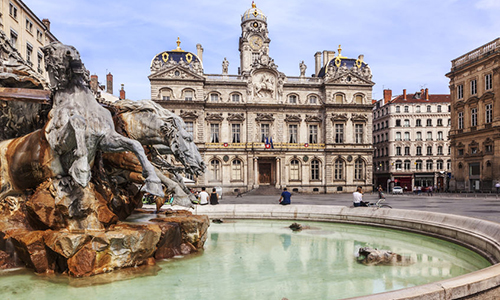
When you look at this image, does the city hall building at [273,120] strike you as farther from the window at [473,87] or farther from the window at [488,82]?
the window at [488,82]

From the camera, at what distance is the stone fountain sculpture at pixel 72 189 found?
6559 millimetres

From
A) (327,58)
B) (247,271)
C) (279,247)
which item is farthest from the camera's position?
(327,58)

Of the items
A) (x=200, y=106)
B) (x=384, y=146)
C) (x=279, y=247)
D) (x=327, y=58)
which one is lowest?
(x=279, y=247)

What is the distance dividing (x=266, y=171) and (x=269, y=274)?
130 feet

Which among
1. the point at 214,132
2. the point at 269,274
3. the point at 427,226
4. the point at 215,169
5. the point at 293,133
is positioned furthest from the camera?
the point at 293,133

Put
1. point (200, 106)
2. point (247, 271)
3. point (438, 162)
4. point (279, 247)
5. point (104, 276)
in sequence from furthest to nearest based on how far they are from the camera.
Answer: point (438, 162)
point (200, 106)
point (279, 247)
point (247, 271)
point (104, 276)

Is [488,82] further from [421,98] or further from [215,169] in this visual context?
[215,169]

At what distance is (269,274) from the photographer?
7.07 meters

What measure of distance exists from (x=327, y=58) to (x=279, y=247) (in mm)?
46731

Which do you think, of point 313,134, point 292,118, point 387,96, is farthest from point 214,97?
point 387,96

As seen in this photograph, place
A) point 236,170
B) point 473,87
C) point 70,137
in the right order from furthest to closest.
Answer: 1. point 236,170
2. point 473,87
3. point 70,137

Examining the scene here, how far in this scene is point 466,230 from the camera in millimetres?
8719

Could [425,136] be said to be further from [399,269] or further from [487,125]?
[399,269]

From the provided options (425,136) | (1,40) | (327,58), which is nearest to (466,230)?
(1,40)
